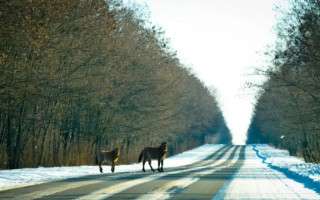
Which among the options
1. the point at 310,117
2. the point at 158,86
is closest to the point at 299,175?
the point at 310,117

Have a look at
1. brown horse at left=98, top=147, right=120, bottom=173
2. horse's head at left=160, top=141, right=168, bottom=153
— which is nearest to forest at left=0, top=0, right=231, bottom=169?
brown horse at left=98, top=147, right=120, bottom=173

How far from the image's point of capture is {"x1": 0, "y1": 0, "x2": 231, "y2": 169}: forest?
54.9 ft

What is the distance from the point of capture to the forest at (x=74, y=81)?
16719 mm

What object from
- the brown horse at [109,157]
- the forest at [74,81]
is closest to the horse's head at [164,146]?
the brown horse at [109,157]

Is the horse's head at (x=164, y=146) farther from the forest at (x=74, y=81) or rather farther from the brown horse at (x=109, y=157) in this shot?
the forest at (x=74, y=81)

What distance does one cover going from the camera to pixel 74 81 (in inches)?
852

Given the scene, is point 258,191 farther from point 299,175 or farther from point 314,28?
point 314,28

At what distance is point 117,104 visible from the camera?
33.2 meters

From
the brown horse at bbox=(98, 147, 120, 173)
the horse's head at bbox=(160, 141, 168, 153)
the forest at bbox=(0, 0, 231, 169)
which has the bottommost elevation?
the brown horse at bbox=(98, 147, 120, 173)

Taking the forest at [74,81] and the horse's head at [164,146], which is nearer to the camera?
the forest at [74,81]

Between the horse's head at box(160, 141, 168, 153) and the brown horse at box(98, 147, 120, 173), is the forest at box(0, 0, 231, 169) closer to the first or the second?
the brown horse at box(98, 147, 120, 173)

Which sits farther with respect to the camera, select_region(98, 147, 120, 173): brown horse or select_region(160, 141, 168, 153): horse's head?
select_region(98, 147, 120, 173): brown horse

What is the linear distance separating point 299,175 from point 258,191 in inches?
272

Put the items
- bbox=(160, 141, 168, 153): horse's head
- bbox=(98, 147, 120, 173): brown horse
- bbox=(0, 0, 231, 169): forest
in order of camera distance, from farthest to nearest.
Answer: bbox=(98, 147, 120, 173): brown horse < bbox=(160, 141, 168, 153): horse's head < bbox=(0, 0, 231, 169): forest
